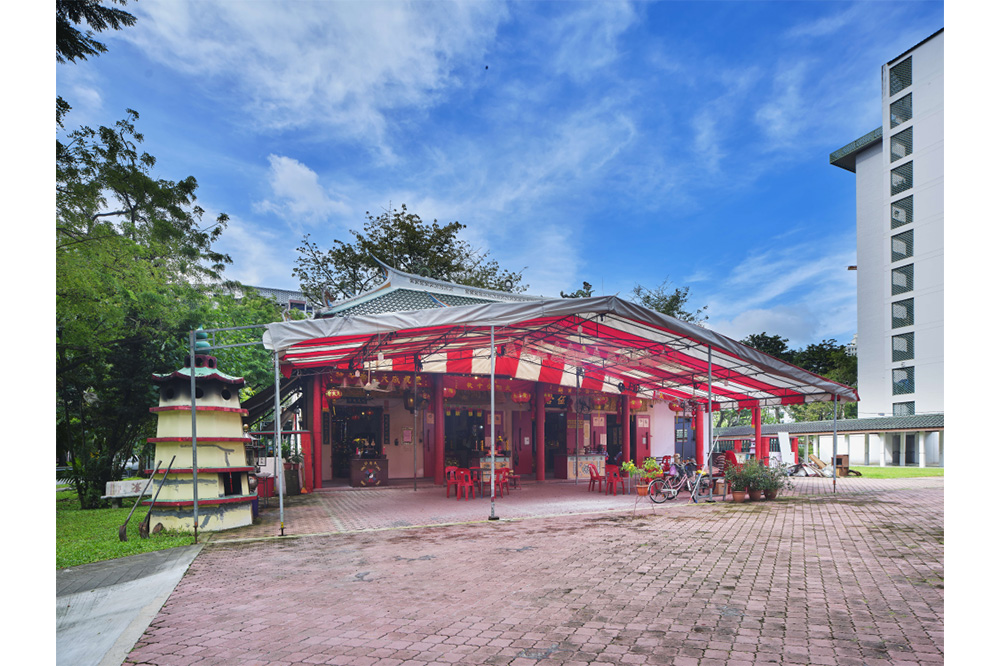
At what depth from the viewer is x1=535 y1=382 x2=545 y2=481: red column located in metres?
15.9

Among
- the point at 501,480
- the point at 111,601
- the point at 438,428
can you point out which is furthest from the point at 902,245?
the point at 111,601

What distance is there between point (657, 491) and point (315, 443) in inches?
311

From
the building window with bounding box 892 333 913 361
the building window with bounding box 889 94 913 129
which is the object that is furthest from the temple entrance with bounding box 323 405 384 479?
the building window with bounding box 889 94 913 129

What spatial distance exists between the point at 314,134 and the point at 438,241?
1034 cm

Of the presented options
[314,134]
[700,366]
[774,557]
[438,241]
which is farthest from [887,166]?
[774,557]

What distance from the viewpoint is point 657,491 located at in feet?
36.3

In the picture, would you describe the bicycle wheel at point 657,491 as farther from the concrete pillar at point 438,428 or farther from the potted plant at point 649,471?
the concrete pillar at point 438,428

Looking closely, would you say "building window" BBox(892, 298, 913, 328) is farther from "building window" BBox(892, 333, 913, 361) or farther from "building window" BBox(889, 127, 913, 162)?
"building window" BBox(889, 127, 913, 162)

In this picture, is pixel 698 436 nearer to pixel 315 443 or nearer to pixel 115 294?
pixel 315 443

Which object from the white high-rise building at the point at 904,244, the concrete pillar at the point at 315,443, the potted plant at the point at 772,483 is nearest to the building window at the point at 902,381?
the white high-rise building at the point at 904,244

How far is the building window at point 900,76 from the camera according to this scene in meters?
33.4

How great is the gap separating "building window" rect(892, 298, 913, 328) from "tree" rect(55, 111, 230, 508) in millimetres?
37010

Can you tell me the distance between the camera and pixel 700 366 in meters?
13.0

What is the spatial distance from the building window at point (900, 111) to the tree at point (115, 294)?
37.6 m
